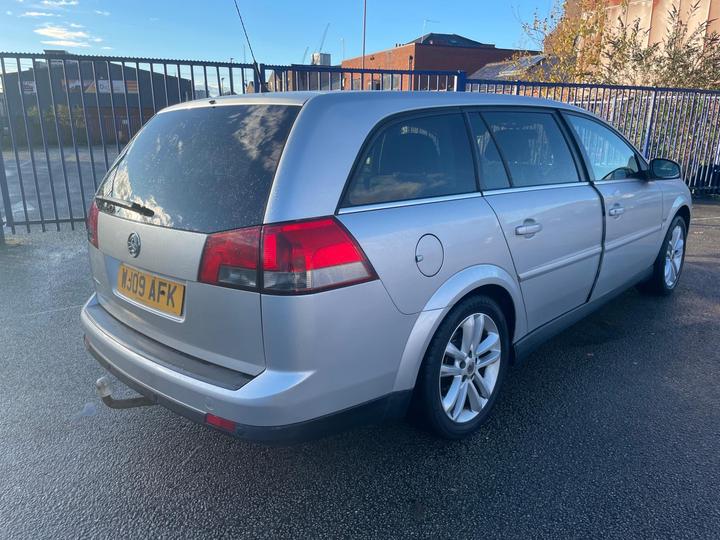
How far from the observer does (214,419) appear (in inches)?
80.0

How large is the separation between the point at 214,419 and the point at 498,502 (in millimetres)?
1222

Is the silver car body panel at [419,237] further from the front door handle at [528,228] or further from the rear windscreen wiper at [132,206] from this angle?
the rear windscreen wiper at [132,206]

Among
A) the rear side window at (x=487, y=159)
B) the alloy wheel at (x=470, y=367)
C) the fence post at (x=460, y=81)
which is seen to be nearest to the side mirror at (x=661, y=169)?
the rear side window at (x=487, y=159)

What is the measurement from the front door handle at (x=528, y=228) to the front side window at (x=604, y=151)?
979mm

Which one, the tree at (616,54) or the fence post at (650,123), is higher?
the tree at (616,54)

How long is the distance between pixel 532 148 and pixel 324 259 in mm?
1860

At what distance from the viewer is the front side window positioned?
364cm

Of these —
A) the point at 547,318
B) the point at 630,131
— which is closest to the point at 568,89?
the point at 630,131

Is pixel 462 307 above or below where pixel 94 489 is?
above

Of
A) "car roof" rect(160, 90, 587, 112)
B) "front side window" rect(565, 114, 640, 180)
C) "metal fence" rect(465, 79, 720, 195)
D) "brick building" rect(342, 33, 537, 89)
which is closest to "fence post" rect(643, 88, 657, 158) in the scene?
"metal fence" rect(465, 79, 720, 195)

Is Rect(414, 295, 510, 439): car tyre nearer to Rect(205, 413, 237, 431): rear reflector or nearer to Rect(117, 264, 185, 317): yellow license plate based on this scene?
Rect(205, 413, 237, 431): rear reflector

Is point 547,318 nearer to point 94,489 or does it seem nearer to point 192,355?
point 192,355

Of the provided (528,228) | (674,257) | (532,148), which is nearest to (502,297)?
(528,228)

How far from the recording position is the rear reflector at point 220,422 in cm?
199
